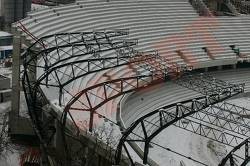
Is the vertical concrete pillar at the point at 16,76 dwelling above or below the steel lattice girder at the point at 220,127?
above

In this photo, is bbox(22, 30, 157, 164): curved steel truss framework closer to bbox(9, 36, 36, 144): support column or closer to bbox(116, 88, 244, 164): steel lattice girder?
bbox(9, 36, 36, 144): support column

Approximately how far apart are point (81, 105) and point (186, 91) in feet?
48.2

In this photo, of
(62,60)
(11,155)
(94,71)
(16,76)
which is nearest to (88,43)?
(62,60)

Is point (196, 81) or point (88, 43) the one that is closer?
point (88, 43)

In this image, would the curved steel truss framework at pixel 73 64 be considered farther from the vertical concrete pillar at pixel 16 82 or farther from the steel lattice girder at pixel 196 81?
the steel lattice girder at pixel 196 81

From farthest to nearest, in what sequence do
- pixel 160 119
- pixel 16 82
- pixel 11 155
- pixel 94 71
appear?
pixel 16 82 < pixel 94 71 < pixel 11 155 < pixel 160 119

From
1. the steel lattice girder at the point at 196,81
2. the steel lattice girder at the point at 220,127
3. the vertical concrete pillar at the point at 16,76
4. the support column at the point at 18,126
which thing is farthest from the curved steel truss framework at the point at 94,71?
the support column at the point at 18,126

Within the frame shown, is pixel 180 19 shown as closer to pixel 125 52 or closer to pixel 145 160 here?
pixel 125 52

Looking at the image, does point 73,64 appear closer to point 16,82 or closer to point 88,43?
point 16,82

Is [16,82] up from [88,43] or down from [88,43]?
down

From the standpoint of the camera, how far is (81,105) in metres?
22.1

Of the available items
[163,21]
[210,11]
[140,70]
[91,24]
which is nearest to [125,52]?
[140,70]

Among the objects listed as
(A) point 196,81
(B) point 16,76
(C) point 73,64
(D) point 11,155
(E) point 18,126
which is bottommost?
(D) point 11,155

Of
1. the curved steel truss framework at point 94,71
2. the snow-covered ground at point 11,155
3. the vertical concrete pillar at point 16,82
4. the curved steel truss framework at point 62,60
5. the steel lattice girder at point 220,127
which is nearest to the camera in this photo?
the snow-covered ground at point 11,155
